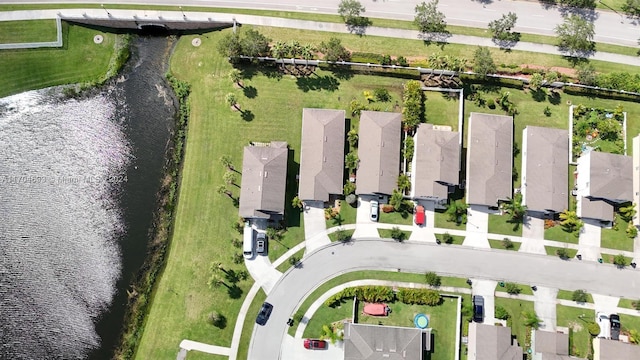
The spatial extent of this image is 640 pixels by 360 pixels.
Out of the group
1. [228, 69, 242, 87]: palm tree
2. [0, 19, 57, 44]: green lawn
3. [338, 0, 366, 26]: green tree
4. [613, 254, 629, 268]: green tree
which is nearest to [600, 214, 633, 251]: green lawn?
[613, 254, 629, 268]: green tree

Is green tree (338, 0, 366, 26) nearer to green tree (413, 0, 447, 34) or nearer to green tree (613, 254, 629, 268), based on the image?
green tree (413, 0, 447, 34)

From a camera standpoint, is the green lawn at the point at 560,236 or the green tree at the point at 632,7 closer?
the green lawn at the point at 560,236

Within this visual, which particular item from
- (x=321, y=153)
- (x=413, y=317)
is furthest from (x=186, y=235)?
(x=413, y=317)

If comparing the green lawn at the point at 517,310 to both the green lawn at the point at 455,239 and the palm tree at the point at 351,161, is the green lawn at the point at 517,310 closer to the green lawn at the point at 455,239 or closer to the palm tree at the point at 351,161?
the green lawn at the point at 455,239

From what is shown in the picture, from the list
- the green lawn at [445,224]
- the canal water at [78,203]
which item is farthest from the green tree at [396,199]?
the canal water at [78,203]

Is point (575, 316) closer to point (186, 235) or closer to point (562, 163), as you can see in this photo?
point (562, 163)
